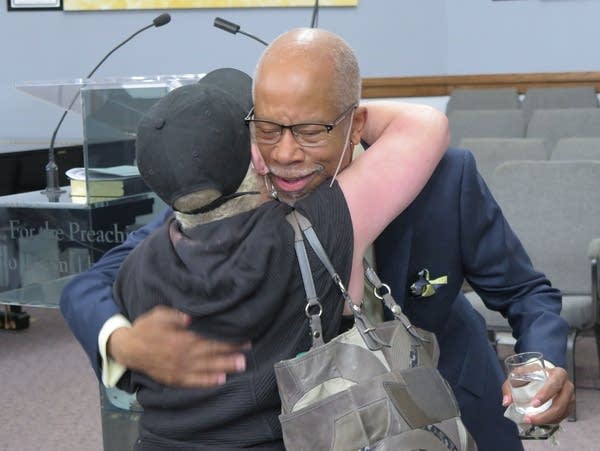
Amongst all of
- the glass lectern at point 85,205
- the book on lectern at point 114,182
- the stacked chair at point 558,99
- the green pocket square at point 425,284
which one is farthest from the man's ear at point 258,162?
the stacked chair at point 558,99

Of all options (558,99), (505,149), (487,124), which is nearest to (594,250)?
(505,149)

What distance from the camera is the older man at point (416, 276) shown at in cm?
136

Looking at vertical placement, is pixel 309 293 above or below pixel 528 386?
above

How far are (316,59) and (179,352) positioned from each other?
433 mm

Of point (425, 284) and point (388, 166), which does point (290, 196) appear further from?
point (425, 284)

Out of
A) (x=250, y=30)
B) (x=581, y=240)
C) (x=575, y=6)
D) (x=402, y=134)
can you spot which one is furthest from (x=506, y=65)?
(x=402, y=134)

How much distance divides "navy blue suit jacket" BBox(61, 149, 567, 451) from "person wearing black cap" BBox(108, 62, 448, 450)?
249 mm

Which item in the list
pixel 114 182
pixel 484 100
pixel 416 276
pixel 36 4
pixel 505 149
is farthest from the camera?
pixel 36 4

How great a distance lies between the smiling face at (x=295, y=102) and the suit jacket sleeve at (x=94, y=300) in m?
0.28

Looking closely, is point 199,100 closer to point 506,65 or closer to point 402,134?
point 402,134

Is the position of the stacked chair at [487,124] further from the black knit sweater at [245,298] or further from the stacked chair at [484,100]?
the black knit sweater at [245,298]

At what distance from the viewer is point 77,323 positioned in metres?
1.53

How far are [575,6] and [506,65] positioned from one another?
29.5 inches

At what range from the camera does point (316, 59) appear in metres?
1.42
